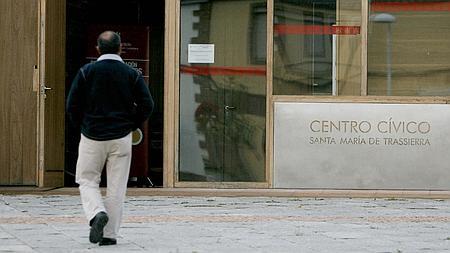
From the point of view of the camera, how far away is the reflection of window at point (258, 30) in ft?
48.5

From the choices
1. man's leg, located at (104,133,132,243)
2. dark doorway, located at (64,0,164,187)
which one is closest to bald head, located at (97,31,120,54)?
man's leg, located at (104,133,132,243)

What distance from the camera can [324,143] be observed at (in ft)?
48.1

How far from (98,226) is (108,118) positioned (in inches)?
34.6

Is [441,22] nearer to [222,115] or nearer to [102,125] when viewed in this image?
[222,115]

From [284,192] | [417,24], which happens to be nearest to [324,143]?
[284,192]

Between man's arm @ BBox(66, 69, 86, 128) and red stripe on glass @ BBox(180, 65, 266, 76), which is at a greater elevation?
red stripe on glass @ BBox(180, 65, 266, 76)

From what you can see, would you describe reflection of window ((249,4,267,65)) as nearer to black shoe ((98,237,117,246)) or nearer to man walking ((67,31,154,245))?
man walking ((67,31,154,245))

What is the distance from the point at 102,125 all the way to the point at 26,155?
18.6 feet

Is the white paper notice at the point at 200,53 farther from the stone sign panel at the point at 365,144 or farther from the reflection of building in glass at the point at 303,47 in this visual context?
the stone sign panel at the point at 365,144

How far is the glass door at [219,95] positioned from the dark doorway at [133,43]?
5.04ft

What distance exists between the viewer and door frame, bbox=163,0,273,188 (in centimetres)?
1470

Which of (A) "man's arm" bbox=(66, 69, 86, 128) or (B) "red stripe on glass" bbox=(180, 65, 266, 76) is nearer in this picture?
(A) "man's arm" bbox=(66, 69, 86, 128)

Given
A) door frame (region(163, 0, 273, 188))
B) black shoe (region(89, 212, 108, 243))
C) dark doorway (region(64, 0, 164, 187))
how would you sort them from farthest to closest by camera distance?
dark doorway (region(64, 0, 164, 187))
door frame (region(163, 0, 273, 188))
black shoe (region(89, 212, 108, 243))

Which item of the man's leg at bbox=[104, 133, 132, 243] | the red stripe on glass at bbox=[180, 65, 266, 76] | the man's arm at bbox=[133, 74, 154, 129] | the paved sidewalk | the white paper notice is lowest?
the paved sidewalk
